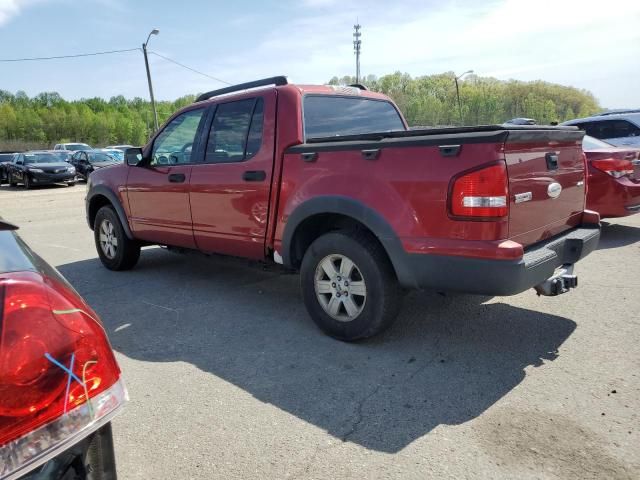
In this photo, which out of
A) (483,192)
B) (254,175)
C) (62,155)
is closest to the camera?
(483,192)

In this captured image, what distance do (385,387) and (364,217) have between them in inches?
44.0

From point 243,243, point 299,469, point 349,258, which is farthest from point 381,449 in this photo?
point 243,243

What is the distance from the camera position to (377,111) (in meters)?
5.14

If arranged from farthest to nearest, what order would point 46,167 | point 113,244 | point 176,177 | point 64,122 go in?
point 64,122
point 46,167
point 113,244
point 176,177

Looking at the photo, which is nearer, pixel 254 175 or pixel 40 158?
pixel 254 175

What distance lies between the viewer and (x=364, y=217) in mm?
3488

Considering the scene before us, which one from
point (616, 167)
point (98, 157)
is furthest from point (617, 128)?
point (98, 157)

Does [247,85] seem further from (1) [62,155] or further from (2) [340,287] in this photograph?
(1) [62,155]

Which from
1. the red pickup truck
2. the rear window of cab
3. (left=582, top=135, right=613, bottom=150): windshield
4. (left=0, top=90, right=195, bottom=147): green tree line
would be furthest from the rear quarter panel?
(left=0, top=90, right=195, bottom=147): green tree line

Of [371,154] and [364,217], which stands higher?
[371,154]

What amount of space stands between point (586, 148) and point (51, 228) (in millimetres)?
9662

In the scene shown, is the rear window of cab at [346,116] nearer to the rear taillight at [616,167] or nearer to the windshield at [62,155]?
the rear taillight at [616,167]

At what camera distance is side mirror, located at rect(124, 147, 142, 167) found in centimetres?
561

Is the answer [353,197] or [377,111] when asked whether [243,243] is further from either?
[377,111]
